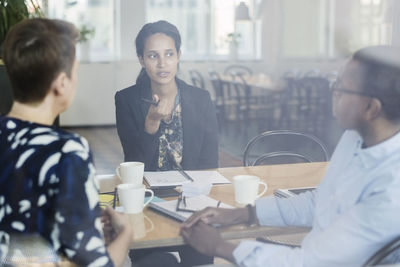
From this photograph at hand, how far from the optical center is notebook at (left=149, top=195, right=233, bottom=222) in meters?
1.39

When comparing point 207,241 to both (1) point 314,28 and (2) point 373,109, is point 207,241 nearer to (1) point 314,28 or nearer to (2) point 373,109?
(2) point 373,109

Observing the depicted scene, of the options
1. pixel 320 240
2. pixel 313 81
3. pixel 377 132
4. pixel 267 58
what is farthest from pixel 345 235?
pixel 267 58

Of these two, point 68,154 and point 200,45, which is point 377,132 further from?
point 200,45

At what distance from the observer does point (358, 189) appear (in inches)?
46.6

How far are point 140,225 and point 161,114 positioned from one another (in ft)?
2.48

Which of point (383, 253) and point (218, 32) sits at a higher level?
point (218, 32)

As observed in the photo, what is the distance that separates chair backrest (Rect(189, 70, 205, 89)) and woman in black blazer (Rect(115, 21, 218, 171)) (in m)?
4.04

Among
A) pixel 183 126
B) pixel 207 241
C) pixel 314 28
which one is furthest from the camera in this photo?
Answer: pixel 314 28

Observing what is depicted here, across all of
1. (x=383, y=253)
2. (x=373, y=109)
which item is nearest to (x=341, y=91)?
(x=373, y=109)

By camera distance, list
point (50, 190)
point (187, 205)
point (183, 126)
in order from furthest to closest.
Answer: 1. point (183, 126)
2. point (187, 205)
3. point (50, 190)

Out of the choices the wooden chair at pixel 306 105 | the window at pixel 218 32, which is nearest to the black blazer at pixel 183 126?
the window at pixel 218 32

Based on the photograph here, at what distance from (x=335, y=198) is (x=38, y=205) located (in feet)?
2.05

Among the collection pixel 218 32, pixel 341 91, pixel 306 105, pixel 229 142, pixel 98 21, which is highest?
pixel 98 21

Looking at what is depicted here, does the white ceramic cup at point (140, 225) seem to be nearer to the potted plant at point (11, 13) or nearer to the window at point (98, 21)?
the potted plant at point (11, 13)
